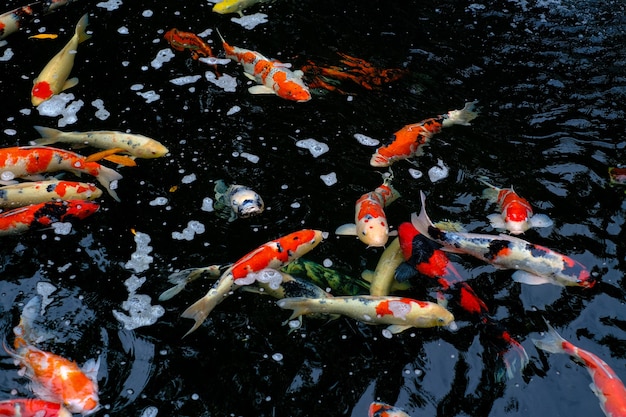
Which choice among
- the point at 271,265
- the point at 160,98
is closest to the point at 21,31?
the point at 160,98

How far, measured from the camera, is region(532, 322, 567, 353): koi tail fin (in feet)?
13.4

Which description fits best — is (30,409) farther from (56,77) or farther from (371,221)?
(56,77)

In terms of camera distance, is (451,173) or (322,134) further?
(322,134)

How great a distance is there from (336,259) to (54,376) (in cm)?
202

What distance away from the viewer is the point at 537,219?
4.86 meters

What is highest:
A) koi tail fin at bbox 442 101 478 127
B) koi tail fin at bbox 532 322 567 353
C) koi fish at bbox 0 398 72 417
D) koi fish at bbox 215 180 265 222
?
koi tail fin at bbox 442 101 478 127

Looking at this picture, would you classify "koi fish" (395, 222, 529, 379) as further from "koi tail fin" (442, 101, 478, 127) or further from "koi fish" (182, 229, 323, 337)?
"koi tail fin" (442, 101, 478, 127)

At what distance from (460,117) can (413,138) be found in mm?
601

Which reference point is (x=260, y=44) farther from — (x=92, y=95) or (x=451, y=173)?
(x=451, y=173)

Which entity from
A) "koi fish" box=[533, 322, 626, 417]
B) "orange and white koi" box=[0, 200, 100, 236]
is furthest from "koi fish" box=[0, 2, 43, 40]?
"koi fish" box=[533, 322, 626, 417]

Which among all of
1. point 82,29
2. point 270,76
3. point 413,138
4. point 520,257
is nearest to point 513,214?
point 520,257

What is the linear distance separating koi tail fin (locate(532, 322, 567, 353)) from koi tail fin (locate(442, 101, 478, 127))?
7.26 ft

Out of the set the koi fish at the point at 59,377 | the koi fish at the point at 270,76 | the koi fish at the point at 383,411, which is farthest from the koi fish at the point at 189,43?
the koi fish at the point at 383,411

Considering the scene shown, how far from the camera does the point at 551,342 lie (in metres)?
4.11
